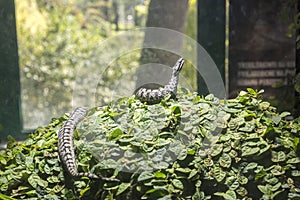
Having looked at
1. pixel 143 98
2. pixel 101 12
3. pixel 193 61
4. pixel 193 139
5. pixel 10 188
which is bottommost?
pixel 10 188

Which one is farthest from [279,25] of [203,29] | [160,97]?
[160,97]

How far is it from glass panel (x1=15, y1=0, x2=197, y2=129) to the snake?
0.50 metres

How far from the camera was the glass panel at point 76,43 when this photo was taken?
7.10ft

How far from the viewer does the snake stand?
1158 millimetres

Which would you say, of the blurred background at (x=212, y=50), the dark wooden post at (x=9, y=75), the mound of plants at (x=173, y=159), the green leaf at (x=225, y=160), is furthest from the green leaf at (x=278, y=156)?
the dark wooden post at (x=9, y=75)

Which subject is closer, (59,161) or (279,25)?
(59,161)

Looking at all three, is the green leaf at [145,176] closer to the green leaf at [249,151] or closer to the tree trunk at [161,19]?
the green leaf at [249,151]

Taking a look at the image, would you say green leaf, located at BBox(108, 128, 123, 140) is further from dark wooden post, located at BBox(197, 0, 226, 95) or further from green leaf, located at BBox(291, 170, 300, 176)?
dark wooden post, located at BBox(197, 0, 226, 95)

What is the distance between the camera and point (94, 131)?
1.22 meters

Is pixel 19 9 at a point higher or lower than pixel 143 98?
higher

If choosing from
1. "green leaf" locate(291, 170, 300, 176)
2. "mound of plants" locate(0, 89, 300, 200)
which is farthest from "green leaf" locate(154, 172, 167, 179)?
"green leaf" locate(291, 170, 300, 176)

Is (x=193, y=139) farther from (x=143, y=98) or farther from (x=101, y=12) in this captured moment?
(x=101, y=12)

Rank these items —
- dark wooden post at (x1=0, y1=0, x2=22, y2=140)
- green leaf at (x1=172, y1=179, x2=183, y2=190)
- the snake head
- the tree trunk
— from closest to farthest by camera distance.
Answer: green leaf at (x1=172, y1=179, x2=183, y2=190) → the snake head → the tree trunk → dark wooden post at (x1=0, y1=0, x2=22, y2=140)

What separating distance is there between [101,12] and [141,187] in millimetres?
2009
